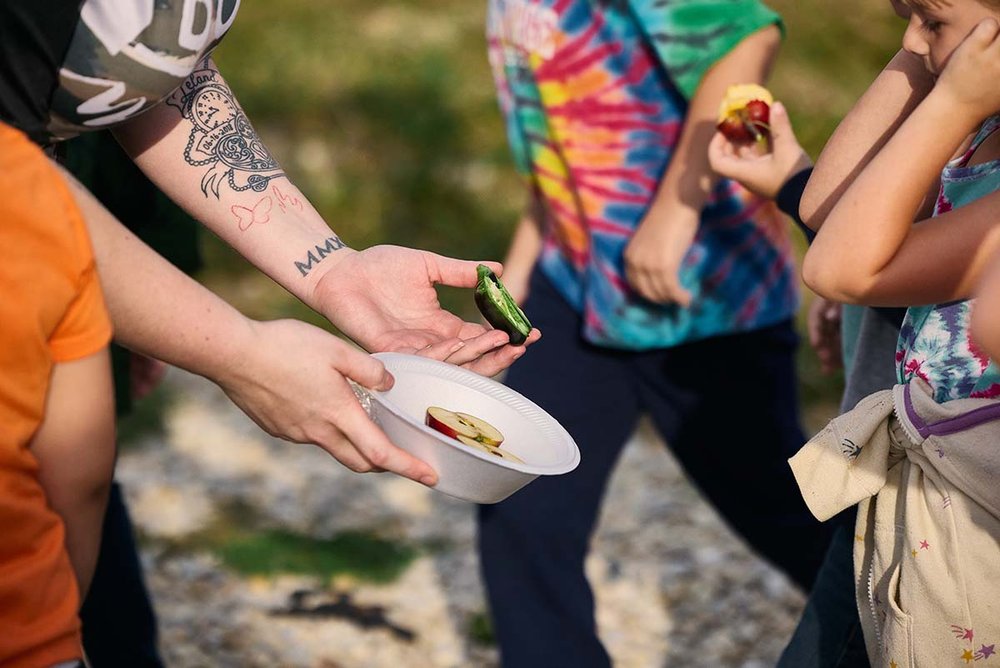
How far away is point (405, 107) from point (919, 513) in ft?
15.9

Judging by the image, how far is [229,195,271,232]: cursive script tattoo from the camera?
2186mm

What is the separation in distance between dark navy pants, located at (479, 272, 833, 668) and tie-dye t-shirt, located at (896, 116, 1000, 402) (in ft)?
3.13

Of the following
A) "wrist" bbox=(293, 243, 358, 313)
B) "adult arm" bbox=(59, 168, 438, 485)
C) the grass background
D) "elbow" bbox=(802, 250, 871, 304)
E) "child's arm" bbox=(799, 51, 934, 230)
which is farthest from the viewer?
the grass background

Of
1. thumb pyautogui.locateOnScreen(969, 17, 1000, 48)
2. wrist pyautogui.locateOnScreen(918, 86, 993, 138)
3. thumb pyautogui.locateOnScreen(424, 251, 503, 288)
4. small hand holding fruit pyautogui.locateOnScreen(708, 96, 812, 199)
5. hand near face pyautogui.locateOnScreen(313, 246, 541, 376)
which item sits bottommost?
hand near face pyautogui.locateOnScreen(313, 246, 541, 376)

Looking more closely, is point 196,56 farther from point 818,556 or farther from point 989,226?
point 818,556

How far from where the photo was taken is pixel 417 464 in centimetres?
180

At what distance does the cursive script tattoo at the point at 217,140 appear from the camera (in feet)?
7.14

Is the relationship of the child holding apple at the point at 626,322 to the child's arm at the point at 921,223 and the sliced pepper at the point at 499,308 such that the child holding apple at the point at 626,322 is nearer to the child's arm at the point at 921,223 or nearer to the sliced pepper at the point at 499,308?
the sliced pepper at the point at 499,308

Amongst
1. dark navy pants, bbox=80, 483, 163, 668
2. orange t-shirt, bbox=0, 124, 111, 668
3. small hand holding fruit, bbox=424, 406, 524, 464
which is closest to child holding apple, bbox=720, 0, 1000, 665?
small hand holding fruit, bbox=424, 406, 524, 464

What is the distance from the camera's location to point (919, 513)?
1.74 meters

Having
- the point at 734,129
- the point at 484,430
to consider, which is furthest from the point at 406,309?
the point at 734,129

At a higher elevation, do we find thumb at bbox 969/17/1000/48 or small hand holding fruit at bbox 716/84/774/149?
thumb at bbox 969/17/1000/48

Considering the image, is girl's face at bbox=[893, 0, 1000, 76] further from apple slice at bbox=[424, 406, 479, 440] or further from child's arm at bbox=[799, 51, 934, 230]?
apple slice at bbox=[424, 406, 479, 440]

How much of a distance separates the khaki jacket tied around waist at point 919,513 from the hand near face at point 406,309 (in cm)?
57
